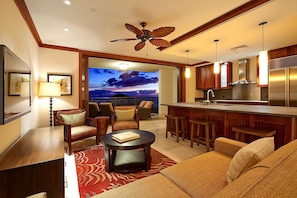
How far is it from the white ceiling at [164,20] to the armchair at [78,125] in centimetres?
181

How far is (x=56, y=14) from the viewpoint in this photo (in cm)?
253

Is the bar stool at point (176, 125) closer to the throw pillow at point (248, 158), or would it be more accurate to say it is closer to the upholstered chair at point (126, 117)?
the upholstered chair at point (126, 117)

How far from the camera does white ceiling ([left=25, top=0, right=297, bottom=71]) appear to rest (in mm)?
2264

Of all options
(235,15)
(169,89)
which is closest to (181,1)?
(235,15)

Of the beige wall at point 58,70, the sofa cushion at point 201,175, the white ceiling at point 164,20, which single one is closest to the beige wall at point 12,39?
the white ceiling at point 164,20

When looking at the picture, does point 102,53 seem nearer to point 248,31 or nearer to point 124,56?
point 124,56

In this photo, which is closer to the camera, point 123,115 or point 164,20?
point 164,20

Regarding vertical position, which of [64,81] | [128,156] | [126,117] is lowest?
[128,156]

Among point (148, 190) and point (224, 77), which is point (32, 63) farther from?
point (224, 77)

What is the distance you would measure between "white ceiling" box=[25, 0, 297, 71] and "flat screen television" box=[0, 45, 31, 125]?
3.67 feet

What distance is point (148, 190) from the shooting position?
46.0 inches

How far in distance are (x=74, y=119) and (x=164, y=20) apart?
113 inches

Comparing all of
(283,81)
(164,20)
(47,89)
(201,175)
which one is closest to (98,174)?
(201,175)

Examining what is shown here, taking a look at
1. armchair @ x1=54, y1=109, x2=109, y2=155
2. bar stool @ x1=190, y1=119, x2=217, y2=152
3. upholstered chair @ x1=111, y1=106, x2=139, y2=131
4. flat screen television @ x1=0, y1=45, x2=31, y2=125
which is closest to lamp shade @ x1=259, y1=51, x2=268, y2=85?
bar stool @ x1=190, y1=119, x2=217, y2=152
